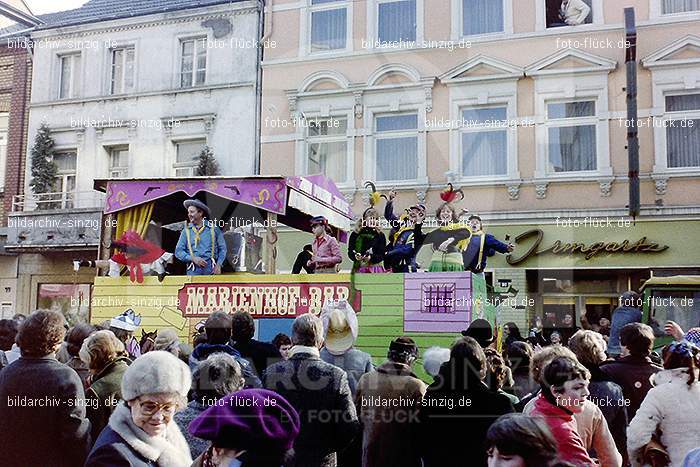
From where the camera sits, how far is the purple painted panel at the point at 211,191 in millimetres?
9375

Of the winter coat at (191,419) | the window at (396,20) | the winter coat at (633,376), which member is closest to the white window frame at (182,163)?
the window at (396,20)

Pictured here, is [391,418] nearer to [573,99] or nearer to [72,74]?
[573,99]

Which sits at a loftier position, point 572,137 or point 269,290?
point 572,137

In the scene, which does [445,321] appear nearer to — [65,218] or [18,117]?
[65,218]

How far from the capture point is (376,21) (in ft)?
55.6

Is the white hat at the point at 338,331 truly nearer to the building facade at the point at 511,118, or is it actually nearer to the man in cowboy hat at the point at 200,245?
the man in cowboy hat at the point at 200,245

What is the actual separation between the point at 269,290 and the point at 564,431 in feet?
18.7


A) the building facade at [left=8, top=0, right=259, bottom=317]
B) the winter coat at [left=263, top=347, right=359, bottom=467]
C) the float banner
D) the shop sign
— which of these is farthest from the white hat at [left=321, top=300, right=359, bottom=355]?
the building facade at [left=8, top=0, right=259, bottom=317]

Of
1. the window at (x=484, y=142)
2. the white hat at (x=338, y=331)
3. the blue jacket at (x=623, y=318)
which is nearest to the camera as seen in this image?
the white hat at (x=338, y=331)

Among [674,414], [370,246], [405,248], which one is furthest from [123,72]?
[674,414]

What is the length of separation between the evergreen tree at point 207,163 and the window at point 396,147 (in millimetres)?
4039

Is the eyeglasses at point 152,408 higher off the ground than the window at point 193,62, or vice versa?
the window at point 193,62

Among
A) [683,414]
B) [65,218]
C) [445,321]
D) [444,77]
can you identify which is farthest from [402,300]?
[65,218]

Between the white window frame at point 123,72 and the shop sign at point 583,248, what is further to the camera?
the white window frame at point 123,72
